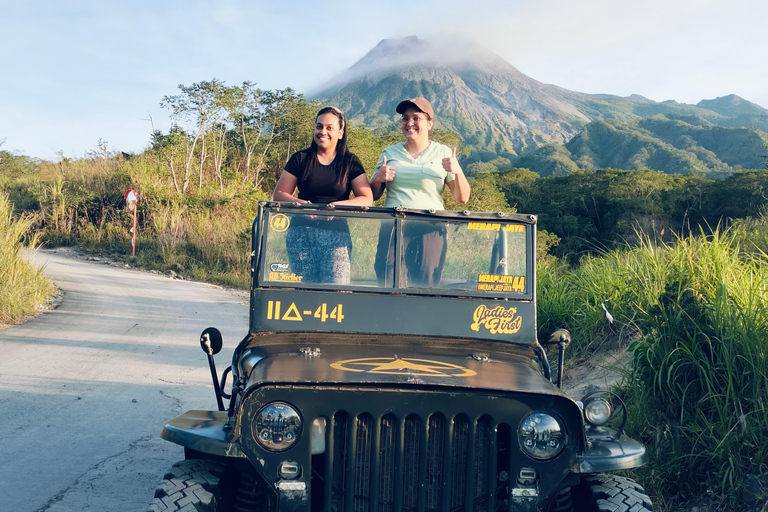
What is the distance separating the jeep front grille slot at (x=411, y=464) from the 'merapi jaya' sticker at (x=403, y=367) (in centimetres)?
21

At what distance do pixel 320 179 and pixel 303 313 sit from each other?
1.17 metres

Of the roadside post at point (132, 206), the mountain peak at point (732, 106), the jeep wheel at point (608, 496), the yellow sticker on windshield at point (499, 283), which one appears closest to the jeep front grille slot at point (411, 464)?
the jeep wheel at point (608, 496)

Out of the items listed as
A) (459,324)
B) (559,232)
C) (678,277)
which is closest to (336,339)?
(459,324)

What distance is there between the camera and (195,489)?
9.09 feet

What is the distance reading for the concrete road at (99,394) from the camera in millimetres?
4090

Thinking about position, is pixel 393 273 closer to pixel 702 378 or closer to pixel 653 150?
pixel 702 378

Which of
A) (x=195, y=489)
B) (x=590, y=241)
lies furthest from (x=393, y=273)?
(x=590, y=241)

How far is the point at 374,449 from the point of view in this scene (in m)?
2.66

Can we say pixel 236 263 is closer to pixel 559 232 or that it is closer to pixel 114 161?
pixel 114 161

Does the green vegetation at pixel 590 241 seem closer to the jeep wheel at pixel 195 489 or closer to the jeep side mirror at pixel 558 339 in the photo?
the jeep side mirror at pixel 558 339

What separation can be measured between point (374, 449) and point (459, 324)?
3.66 ft

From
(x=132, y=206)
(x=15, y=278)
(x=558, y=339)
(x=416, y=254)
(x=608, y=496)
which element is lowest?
(x=608, y=496)

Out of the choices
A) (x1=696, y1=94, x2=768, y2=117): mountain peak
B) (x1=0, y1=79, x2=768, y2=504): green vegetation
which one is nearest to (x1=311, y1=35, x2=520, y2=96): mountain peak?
(x1=696, y1=94, x2=768, y2=117): mountain peak

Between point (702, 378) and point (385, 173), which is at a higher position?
point (385, 173)
